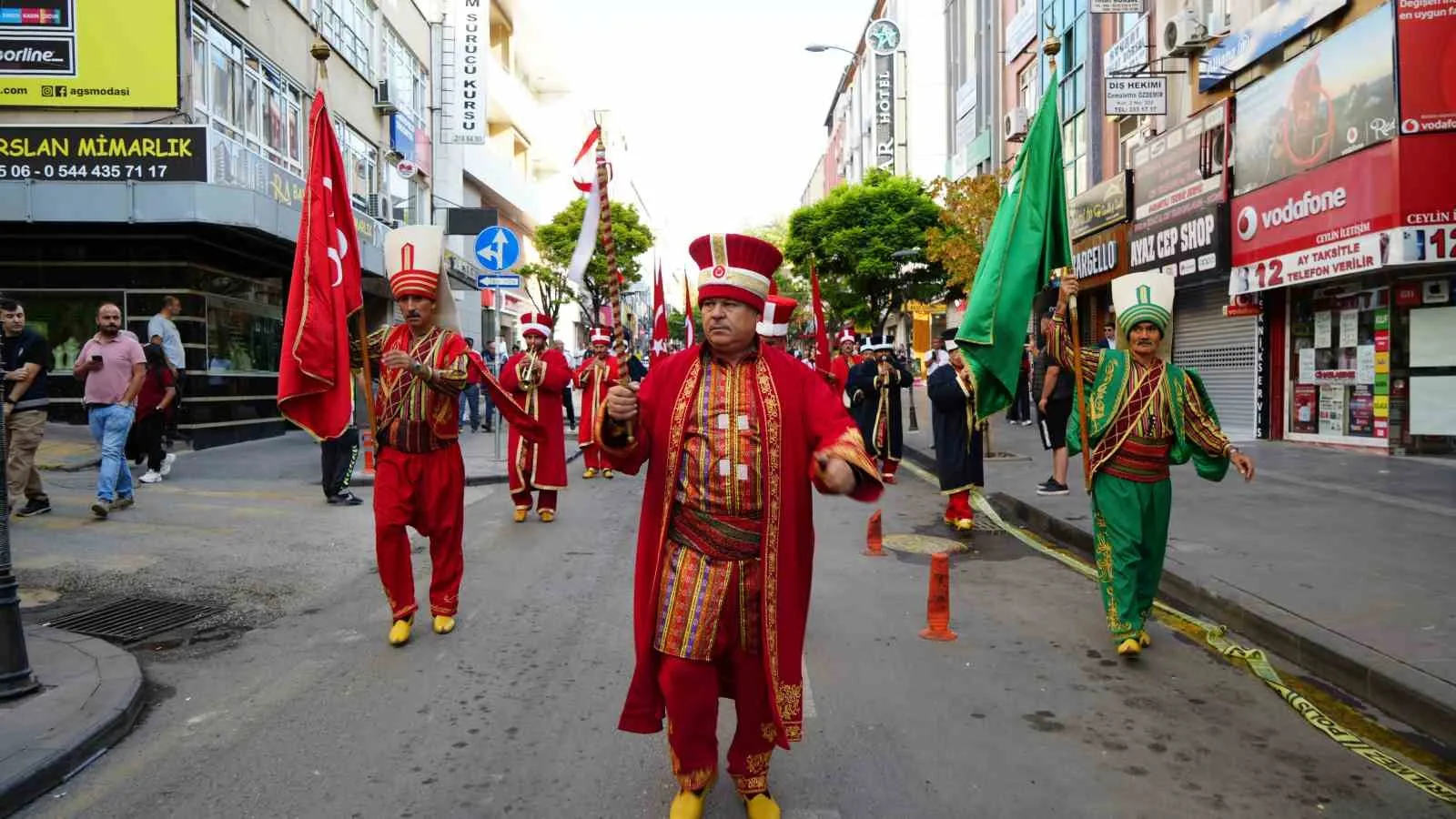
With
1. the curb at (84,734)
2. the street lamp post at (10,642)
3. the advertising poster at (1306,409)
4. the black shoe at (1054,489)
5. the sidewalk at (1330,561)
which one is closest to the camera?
the curb at (84,734)

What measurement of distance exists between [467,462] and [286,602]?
881 cm

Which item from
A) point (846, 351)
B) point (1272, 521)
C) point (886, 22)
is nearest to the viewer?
Result: point (1272, 521)

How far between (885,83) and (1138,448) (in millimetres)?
53123

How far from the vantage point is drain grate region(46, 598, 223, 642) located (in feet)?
19.1

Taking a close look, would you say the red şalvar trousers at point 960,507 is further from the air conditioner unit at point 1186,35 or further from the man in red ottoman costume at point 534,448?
the air conditioner unit at point 1186,35

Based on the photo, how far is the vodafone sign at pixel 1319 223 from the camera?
13031 millimetres

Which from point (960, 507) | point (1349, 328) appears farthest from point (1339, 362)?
point (960, 507)

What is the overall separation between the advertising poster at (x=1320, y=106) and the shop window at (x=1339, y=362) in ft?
6.71

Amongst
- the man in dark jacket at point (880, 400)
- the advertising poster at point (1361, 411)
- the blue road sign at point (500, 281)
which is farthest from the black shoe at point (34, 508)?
the advertising poster at point (1361, 411)

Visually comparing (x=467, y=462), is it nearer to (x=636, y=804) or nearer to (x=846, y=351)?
(x=846, y=351)

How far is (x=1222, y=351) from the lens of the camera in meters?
18.9

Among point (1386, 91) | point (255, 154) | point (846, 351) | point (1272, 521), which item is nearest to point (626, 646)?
point (1272, 521)

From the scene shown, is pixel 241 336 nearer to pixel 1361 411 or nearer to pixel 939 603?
pixel 939 603

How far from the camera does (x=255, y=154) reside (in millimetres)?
17031
